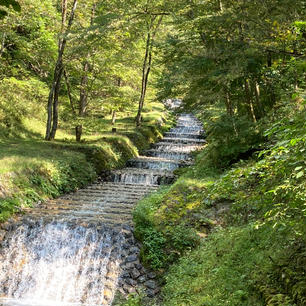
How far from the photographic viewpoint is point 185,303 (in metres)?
6.17

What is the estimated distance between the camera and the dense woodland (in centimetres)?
450

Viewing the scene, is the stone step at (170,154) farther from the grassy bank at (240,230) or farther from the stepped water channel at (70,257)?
the stepped water channel at (70,257)

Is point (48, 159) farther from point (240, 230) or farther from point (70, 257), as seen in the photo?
point (240, 230)

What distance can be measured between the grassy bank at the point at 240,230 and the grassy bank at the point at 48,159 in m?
4.02

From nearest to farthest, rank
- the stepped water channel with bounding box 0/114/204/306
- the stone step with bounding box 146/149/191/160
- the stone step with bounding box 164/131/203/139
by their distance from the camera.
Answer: the stepped water channel with bounding box 0/114/204/306, the stone step with bounding box 146/149/191/160, the stone step with bounding box 164/131/203/139

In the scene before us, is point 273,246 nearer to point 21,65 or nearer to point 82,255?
point 82,255

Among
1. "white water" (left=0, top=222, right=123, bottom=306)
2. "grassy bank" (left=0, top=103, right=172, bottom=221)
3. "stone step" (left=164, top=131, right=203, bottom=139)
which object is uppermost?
"stone step" (left=164, top=131, right=203, bottom=139)

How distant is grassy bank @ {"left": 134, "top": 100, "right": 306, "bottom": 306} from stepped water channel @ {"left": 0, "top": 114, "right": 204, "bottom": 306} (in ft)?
1.94

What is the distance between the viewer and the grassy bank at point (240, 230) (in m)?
3.55

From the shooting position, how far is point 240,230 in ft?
25.1

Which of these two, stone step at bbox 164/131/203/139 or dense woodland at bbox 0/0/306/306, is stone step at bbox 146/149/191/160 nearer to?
dense woodland at bbox 0/0/306/306

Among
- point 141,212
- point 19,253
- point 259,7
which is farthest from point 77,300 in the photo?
point 259,7

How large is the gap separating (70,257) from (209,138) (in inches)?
294

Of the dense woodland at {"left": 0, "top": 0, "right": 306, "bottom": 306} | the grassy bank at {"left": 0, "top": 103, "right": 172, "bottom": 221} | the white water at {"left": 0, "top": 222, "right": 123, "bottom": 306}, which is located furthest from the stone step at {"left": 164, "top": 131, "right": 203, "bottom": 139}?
the white water at {"left": 0, "top": 222, "right": 123, "bottom": 306}
